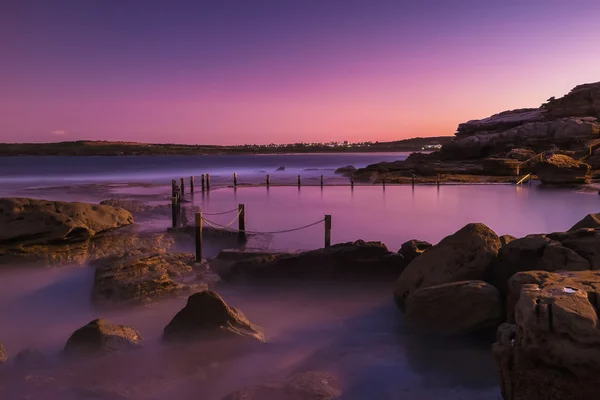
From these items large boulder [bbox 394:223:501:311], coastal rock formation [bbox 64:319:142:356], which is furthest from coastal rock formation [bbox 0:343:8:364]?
large boulder [bbox 394:223:501:311]

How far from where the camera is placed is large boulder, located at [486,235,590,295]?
20.3 ft

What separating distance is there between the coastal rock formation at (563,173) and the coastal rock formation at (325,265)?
993 inches

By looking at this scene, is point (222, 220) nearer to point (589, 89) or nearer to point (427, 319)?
point (427, 319)

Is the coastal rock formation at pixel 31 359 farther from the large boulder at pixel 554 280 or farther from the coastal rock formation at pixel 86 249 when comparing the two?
the large boulder at pixel 554 280

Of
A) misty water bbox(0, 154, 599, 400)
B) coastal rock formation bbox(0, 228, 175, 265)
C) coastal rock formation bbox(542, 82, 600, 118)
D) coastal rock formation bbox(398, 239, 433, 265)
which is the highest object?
coastal rock formation bbox(542, 82, 600, 118)

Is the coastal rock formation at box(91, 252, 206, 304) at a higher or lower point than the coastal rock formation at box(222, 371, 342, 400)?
higher

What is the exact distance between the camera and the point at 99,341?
19.2 feet

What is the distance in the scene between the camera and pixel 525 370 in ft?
12.5

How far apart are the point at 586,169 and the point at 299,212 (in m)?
21.8

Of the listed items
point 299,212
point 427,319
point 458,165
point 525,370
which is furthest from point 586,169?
point 525,370

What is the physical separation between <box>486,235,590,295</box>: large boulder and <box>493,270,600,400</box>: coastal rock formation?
239cm

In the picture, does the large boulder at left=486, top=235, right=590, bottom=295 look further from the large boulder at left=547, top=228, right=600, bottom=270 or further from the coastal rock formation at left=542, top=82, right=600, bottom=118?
the coastal rock formation at left=542, top=82, right=600, bottom=118

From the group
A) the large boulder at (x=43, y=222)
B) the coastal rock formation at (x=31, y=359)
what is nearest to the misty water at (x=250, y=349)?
the coastal rock formation at (x=31, y=359)

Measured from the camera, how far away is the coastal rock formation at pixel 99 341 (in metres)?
5.79
